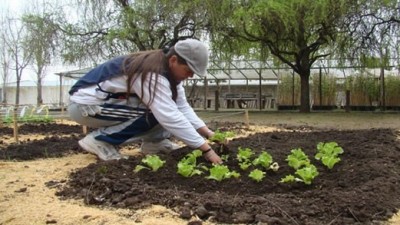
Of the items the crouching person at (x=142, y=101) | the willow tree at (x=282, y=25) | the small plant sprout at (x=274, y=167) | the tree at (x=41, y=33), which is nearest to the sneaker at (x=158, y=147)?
the crouching person at (x=142, y=101)

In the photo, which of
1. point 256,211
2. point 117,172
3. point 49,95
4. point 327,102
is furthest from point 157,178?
point 49,95

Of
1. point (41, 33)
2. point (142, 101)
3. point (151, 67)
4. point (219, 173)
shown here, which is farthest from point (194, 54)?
point (41, 33)

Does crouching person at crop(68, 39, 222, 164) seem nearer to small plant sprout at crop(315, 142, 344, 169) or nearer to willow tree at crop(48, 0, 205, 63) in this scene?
small plant sprout at crop(315, 142, 344, 169)

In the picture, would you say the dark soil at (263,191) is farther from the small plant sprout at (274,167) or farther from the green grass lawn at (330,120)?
the green grass lawn at (330,120)

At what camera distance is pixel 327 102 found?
19984 mm

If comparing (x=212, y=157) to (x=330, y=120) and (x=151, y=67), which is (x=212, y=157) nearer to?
(x=151, y=67)

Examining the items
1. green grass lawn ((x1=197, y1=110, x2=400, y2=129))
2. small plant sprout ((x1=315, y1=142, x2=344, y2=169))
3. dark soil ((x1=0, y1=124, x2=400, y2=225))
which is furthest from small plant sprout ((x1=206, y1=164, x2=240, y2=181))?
green grass lawn ((x1=197, y1=110, x2=400, y2=129))

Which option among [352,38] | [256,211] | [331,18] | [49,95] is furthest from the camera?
[49,95]

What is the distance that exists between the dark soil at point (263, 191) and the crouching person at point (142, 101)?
0.34 meters

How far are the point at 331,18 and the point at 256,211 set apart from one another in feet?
43.5

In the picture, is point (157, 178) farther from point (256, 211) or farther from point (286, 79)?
point (286, 79)

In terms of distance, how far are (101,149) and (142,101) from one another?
748mm

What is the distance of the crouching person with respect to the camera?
135 inches

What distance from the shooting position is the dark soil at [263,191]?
225 centimetres
